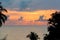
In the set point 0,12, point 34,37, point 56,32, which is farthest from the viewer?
point 34,37

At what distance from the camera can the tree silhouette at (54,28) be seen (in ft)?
173

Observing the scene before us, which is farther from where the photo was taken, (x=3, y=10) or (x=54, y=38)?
(x=54, y=38)

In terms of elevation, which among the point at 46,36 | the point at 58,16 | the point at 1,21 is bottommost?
the point at 46,36

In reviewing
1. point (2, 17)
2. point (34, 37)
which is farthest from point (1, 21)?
point (34, 37)

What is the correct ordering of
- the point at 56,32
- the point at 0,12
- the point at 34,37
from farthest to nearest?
the point at 34,37 → the point at 56,32 → the point at 0,12

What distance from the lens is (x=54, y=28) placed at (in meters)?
53.6

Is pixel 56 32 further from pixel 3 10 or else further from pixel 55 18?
pixel 3 10

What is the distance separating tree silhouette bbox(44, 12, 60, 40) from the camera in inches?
2076

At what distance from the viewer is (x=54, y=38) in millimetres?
52656

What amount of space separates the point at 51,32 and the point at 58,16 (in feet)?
10.6

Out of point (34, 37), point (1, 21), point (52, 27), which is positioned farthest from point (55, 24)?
point (34, 37)

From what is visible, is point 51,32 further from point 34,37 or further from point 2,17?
point 34,37

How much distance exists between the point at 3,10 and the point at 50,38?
15.4 m

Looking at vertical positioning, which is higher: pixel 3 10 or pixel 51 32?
pixel 3 10
